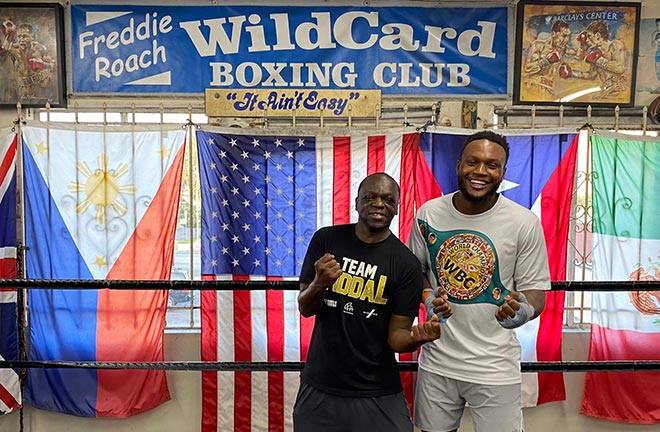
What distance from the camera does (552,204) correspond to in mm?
2861

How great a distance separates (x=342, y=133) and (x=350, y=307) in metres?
1.51

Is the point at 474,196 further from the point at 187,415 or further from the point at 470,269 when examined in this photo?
the point at 187,415

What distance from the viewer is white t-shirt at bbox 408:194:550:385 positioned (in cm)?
158

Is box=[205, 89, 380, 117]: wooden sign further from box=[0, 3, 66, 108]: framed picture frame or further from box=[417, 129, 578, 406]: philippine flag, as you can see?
box=[0, 3, 66, 108]: framed picture frame

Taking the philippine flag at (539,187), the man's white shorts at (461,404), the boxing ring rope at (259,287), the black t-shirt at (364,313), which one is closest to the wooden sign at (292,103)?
the philippine flag at (539,187)

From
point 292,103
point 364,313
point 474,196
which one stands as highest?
point 292,103

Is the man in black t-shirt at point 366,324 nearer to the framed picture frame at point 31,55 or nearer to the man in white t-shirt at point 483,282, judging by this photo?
the man in white t-shirt at point 483,282

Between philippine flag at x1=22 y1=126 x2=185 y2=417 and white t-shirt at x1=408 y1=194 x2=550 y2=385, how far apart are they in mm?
1779

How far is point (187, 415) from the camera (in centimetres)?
302

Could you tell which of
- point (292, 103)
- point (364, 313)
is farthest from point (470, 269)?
point (292, 103)

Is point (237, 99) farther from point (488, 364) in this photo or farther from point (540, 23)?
point (488, 364)

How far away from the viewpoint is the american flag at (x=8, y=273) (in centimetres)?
280

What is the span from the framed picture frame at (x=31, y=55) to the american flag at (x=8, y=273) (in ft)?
1.17

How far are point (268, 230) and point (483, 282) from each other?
1.53m
